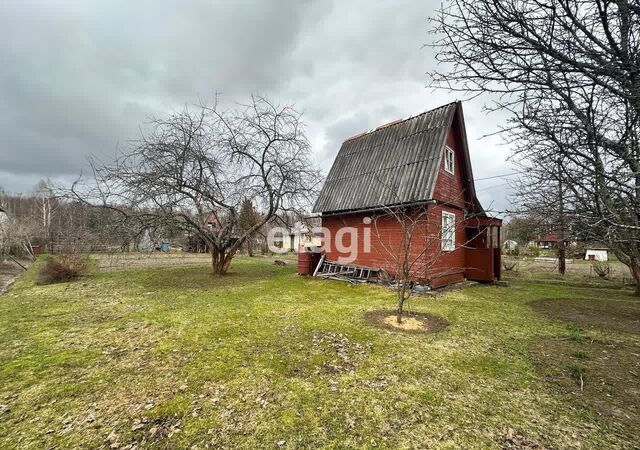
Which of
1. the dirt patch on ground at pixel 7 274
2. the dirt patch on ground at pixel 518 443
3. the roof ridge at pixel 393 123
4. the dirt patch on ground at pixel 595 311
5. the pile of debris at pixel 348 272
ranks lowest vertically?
the dirt patch on ground at pixel 7 274

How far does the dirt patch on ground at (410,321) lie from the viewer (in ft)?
17.3

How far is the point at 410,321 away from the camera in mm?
5648

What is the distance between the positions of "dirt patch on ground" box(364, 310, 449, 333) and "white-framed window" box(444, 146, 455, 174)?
6825 millimetres

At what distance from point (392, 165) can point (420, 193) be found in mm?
2275

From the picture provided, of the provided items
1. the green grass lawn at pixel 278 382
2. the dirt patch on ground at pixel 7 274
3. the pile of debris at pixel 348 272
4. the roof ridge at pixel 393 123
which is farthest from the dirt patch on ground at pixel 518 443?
the dirt patch on ground at pixel 7 274

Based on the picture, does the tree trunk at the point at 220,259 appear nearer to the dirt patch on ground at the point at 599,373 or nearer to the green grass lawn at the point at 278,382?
the green grass lawn at the point at 278,382

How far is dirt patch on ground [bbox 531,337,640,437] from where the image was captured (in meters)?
2.88

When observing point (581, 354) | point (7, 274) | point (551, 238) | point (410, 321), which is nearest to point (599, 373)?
point (581, 354)

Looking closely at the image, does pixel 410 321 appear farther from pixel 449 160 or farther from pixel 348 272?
pixel 449 160

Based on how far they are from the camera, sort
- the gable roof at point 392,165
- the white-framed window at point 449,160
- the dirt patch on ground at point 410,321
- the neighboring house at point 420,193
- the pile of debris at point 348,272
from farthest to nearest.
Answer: the white-framed window at point 449,160, the pile of debris at point 348,272, the gable roof at point 392,165, the neighboring house at point 420,193, the dirt patch on ground at point 410,321

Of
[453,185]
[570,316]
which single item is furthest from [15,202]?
[570,316]

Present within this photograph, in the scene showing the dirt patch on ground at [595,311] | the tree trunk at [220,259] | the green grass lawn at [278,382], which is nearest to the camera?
the green grass lawn at [278,382]

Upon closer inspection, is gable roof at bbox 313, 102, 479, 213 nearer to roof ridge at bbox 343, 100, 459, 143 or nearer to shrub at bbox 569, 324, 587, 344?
roof ridge at bbox 343, 100, 459, 143

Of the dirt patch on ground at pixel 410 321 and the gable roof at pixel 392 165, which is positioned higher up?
the gable roof at pixel 392 165
